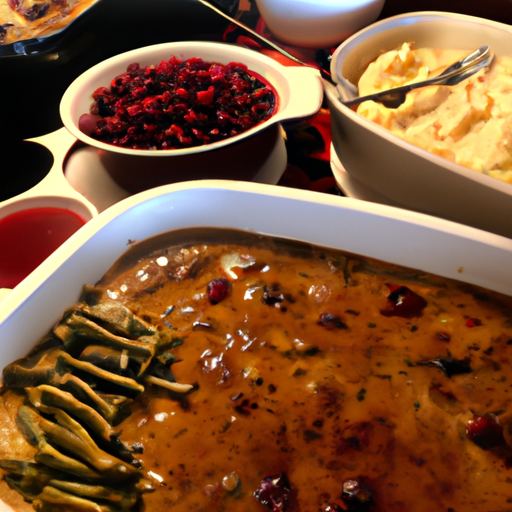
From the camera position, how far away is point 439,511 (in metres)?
0.73

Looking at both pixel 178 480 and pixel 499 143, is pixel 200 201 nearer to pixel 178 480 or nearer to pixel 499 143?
pixel 178 480

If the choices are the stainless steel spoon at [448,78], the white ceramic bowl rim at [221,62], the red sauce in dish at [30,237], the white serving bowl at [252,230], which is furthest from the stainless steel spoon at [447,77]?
the red sauce in dish at [30,237]

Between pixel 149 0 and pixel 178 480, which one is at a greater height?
pixel 149 0

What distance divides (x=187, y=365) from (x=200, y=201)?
335 millimetres

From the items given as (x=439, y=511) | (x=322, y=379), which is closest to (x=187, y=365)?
(x=322, y=379)

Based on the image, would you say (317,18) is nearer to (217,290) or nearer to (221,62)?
(221,62)

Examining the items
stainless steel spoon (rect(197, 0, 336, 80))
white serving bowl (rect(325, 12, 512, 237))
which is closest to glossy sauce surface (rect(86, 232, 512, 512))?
white serving bowl (rect(325, 12, 512, 237))

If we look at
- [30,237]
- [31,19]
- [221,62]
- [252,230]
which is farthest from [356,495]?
[31,19]

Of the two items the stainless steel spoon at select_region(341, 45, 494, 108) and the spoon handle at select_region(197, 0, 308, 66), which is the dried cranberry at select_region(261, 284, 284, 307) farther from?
the spoon handle at select_region(197, 0, 308, 66)

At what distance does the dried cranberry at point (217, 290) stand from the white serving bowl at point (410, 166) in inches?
17.0

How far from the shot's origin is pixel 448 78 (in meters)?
1.24

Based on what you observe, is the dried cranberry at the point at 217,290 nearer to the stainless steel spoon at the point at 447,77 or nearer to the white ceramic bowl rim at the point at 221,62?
the white ceramic bowl rim at the point at 221,62

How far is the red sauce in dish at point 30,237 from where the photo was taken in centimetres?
104

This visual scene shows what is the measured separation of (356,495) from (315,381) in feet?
0.62
